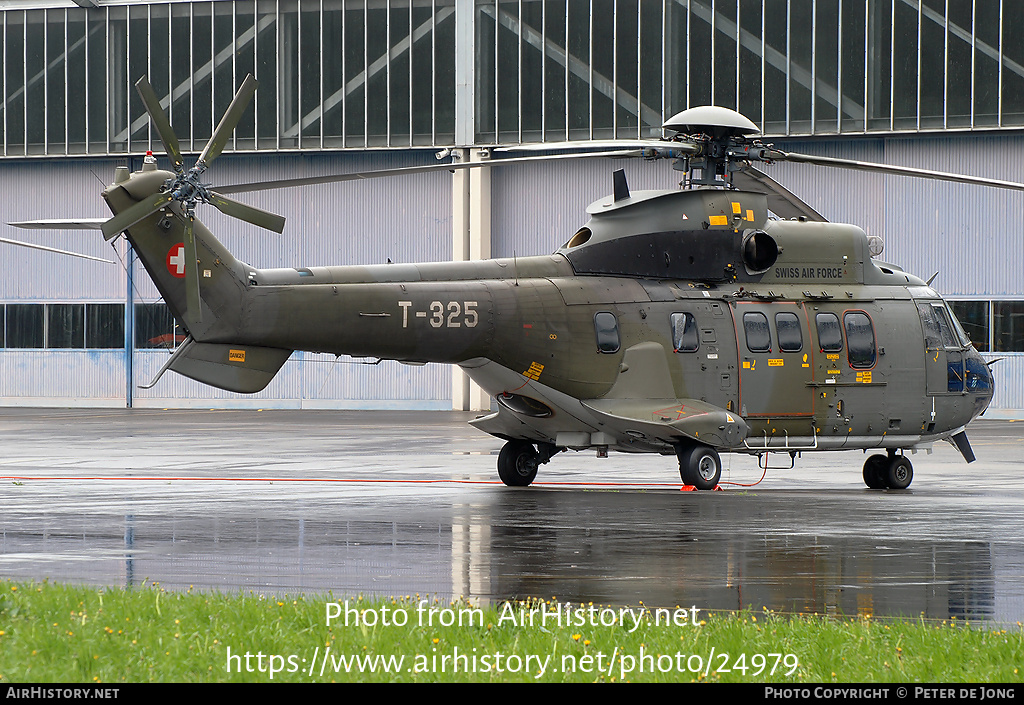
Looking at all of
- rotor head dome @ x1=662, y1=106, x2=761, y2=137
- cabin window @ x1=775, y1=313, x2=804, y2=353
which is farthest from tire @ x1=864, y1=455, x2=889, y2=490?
rotor head dome @ x1=662, y1=106, x2=761, y2=137

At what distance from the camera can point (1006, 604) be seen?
10.5m

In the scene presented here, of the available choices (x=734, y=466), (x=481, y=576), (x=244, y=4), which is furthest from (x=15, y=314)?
(x=481, y=576)

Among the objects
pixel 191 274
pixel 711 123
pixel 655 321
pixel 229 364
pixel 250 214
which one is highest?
pixel 711 123

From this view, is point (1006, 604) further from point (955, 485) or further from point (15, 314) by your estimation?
point (15, 314)

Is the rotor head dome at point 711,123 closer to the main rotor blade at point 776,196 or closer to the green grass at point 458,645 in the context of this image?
the main rotor blade at point 776,196

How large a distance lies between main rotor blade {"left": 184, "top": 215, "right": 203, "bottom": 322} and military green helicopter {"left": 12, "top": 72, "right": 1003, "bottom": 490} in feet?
0.10

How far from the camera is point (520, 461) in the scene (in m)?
21.2

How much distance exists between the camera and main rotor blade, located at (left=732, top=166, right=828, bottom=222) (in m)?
21.1

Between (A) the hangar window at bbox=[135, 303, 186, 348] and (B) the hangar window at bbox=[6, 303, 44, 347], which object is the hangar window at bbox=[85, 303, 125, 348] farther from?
(B) the hangar window at bbox=[6, 303, 44, 347]

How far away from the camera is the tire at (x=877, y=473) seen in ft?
71.7

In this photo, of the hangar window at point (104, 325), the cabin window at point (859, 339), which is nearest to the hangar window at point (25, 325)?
the hangar window at point (104, 325)

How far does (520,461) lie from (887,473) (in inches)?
240

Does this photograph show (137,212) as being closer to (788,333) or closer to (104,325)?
(788,333)

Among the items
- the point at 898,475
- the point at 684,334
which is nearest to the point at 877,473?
the point at 898,475
